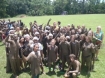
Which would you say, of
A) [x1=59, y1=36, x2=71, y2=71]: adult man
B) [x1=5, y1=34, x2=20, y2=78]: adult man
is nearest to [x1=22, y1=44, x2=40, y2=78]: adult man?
[x1=5, y1=34, x2=20, y2=78]: adult man

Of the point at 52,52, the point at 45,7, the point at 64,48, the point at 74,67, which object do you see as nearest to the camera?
the point at 74,67

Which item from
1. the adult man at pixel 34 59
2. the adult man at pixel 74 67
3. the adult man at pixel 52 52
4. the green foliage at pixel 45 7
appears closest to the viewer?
the adult man at pixel 34 59

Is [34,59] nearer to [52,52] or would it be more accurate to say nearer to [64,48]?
[52,52]

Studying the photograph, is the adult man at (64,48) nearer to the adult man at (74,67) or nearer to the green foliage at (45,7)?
the adult man at (74,67)

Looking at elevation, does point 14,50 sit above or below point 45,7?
below

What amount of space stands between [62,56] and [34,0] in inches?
3652

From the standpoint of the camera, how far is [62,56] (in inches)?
459

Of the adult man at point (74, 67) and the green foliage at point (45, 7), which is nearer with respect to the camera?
the adult man at point (74, 67)

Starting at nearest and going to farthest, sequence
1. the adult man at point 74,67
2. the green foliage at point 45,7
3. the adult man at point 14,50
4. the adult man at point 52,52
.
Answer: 1. the adult man at point 74,67
2. the adult man at point 14,50
3. the adult man at point 52,52
4. the green foliage at point 45,7

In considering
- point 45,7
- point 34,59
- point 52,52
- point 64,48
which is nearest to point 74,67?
point 64,48

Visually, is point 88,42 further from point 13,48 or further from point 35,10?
point 35,10

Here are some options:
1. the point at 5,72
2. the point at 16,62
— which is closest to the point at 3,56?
the point at 5,72

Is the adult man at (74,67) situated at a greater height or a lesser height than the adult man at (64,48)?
lesser

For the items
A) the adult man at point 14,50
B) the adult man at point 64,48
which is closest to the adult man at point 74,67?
the adult man at point 64,48
